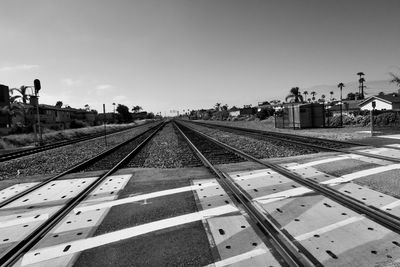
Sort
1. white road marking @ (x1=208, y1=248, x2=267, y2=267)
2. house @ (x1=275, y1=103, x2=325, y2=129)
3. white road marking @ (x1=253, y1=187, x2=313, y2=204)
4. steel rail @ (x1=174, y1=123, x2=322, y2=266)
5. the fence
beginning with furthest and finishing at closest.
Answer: house @ (x1=275, y1=103, x2=325, y2=129) → the fence → white road marking @ (x1=253, y1=187, x2=313, y2=204) → white road marking @ (x1=208, y1=248, x2=267, y2=267) → steel rail @ (x1=174, y1=123, x2=322, y2=266)

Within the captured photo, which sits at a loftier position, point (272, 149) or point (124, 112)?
point (124, 112)

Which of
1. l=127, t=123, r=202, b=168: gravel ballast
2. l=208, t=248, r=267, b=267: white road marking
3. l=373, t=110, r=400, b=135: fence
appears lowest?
l=127, t=123, r=202, b=168: gravel ballast

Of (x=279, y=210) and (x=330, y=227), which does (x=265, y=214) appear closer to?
(x=279, y=210)

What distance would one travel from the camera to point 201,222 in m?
4.43

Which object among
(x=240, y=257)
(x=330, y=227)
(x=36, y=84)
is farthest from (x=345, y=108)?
(x=240, y=257)

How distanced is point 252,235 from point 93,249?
2084 mm

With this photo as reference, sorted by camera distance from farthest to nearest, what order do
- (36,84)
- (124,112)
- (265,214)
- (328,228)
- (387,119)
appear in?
(124,112) → (36,84) → (387,119) → (265,214) → (328,228)

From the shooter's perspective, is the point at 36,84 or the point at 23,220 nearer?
the point at 23,220

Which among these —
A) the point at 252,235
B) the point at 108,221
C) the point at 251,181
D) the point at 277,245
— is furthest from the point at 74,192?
the point at 277,245

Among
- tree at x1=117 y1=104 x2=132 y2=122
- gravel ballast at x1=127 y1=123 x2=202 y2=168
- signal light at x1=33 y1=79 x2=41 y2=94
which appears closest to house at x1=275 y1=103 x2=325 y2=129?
gravel ballast at x1=127 y1=123 x2=202 y2=168

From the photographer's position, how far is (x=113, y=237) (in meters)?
4.05

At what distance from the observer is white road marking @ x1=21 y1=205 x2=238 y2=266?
361 cm

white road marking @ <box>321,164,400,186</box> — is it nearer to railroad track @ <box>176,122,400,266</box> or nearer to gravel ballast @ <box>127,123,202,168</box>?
railroad track @ <box>176,122,400,266</box>

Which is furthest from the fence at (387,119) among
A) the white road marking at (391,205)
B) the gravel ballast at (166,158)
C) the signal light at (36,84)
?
the signal light at (36,84)
